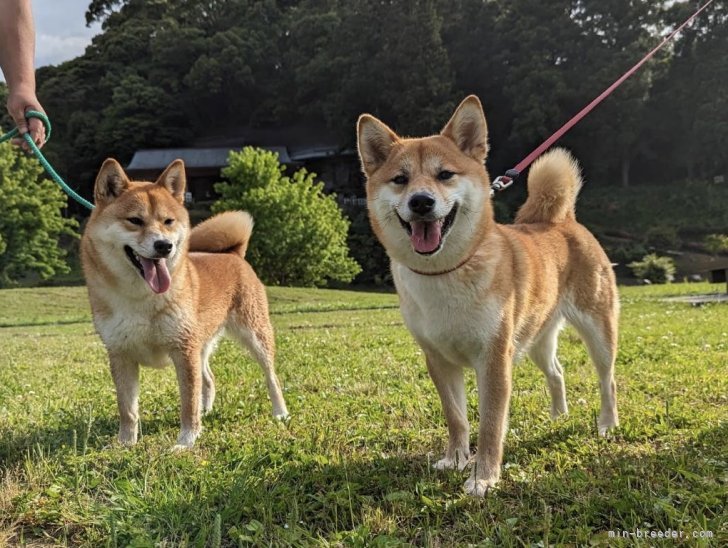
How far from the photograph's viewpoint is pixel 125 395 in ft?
13.2

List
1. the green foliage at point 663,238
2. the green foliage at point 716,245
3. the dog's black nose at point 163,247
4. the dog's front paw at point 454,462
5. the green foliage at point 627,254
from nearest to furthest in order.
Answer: the dog's front paw at point 454,462, the dog's black nose at point 163,247, the green foliage at point 716,245, the green foliage at point 627,254, the green foliage at point 663,238

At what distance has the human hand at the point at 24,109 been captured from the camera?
3.36 meters

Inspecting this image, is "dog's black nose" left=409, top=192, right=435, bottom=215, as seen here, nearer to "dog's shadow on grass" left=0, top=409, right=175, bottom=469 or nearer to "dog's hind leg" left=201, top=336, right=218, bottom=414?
"dog's shadow on grass" left=0, top=409, right=175, bottom=469

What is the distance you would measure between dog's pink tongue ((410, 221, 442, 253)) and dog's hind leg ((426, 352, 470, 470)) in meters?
0.67

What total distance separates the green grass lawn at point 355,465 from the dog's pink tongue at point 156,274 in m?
0.93

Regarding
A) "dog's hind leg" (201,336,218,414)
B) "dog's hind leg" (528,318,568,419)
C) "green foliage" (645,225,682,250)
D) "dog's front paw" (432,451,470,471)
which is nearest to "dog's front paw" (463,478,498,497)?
"dog's front paw" (432,451,470,471)

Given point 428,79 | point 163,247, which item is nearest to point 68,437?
point 163,247

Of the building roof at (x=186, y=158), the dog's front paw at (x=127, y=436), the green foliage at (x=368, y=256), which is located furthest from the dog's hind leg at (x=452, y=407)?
the building roof at (x=186, y=158)

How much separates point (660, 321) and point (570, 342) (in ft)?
10.5

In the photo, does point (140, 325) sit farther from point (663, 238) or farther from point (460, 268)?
point (663, 238)

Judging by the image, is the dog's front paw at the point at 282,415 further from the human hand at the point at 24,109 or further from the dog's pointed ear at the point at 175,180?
the human hand at the point at 24,109

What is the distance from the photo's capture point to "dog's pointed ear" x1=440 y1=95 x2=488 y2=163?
3.48m

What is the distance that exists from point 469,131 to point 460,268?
2.88 feet

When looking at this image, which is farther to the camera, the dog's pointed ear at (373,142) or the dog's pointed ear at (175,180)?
the dog's pointed ear at (175,180)
